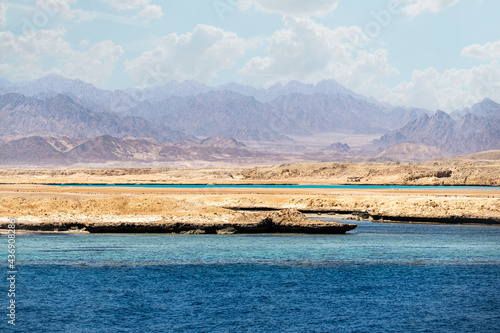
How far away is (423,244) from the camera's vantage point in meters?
42.5

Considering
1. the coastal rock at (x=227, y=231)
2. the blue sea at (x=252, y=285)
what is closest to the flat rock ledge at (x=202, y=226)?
the coastal rock at (x=227, y=231)

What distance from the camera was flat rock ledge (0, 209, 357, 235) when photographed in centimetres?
4550

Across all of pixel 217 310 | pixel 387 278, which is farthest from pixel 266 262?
pixel 217 310

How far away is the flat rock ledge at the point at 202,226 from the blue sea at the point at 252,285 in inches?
107

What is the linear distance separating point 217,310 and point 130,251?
14718 millimetres

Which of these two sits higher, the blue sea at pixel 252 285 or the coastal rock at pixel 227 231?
the coastal rock at pixel 227 231

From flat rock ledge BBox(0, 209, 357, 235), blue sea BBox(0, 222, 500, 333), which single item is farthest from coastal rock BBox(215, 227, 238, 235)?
blue sea BBox(0, 222, 500, 333)

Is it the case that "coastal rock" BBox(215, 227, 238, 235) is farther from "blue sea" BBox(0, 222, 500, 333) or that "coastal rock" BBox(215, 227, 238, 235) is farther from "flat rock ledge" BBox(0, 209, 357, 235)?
"blue sea" BBox(0, 222, 500, 333)

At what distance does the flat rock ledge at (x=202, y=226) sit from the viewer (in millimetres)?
45500

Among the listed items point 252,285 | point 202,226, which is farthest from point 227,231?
point 252,285

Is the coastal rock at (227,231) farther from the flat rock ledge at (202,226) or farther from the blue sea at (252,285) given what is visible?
the blue sea at (252,285)

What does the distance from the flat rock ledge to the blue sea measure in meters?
2.71

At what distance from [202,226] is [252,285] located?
1825 centimetres

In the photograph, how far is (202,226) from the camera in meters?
45.3
